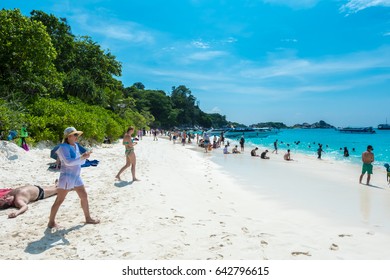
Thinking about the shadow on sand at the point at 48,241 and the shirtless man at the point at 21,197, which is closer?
the shadow on sand at the point at 48,241

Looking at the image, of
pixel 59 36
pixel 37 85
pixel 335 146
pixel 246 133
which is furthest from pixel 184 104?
pixel 37 85

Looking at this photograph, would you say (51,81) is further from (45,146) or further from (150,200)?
(150,200)

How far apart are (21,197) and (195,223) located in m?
3.79

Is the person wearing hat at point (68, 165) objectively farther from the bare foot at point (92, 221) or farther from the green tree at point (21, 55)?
the green tree at point (21, 55)

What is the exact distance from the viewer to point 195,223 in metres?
5.30

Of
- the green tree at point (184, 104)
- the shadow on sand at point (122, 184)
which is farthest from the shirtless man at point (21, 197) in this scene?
the green tree at point (184, 104)

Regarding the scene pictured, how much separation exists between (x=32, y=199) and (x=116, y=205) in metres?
1.86

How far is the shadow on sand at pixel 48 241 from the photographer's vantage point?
403 cm

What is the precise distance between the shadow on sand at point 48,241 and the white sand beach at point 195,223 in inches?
0.6

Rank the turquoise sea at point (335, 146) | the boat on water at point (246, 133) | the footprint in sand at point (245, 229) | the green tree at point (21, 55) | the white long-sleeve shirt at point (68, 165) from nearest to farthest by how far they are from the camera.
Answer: the white long-sleeve shirt at point (68, 165)
the footprint in sand at point (245, 229)
the green tree at point (21, 55)
the turquoise sea at point (335, 146)
the boat on water at point (246, 133)

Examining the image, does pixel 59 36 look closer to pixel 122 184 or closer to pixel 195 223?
pixel 122 184

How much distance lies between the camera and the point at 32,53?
15195mm

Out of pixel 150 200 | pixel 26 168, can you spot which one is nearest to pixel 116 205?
pixel 150 200

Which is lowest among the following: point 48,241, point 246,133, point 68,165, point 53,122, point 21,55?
point 48,241
